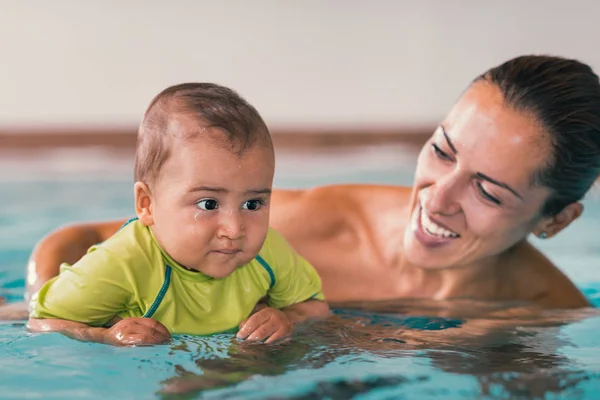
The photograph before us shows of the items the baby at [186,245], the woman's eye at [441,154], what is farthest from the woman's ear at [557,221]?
the baby at [186,245]

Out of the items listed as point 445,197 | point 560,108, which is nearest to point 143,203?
point 445,197

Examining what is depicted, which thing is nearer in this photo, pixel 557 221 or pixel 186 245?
pixel 186 245

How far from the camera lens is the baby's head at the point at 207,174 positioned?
61.2 inches

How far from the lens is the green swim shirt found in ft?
5.43

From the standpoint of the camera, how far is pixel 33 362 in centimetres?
161

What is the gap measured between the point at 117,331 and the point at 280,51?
532 centimetres

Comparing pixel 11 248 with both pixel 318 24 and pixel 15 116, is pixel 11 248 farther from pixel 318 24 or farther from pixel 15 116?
pixel 318 24

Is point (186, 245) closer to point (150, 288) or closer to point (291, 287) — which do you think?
point (150, 288)

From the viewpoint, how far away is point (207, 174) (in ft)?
5.08

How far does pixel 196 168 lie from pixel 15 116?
17.1 ft

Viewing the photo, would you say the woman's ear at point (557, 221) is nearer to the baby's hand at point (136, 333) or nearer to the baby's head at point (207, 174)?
the baby's head at point (207, 174)

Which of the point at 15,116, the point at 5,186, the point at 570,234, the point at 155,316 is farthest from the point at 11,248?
the point at 15,116

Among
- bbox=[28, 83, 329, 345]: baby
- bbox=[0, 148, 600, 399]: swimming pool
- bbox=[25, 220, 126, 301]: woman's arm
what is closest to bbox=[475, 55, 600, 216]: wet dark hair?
bbox=[0, 148, 600, 399]: swimming pool

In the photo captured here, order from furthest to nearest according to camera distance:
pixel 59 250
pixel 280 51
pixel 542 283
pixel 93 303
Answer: pixel 280 51, pixel 542 283, pixel 59 250, pixel 93 303
